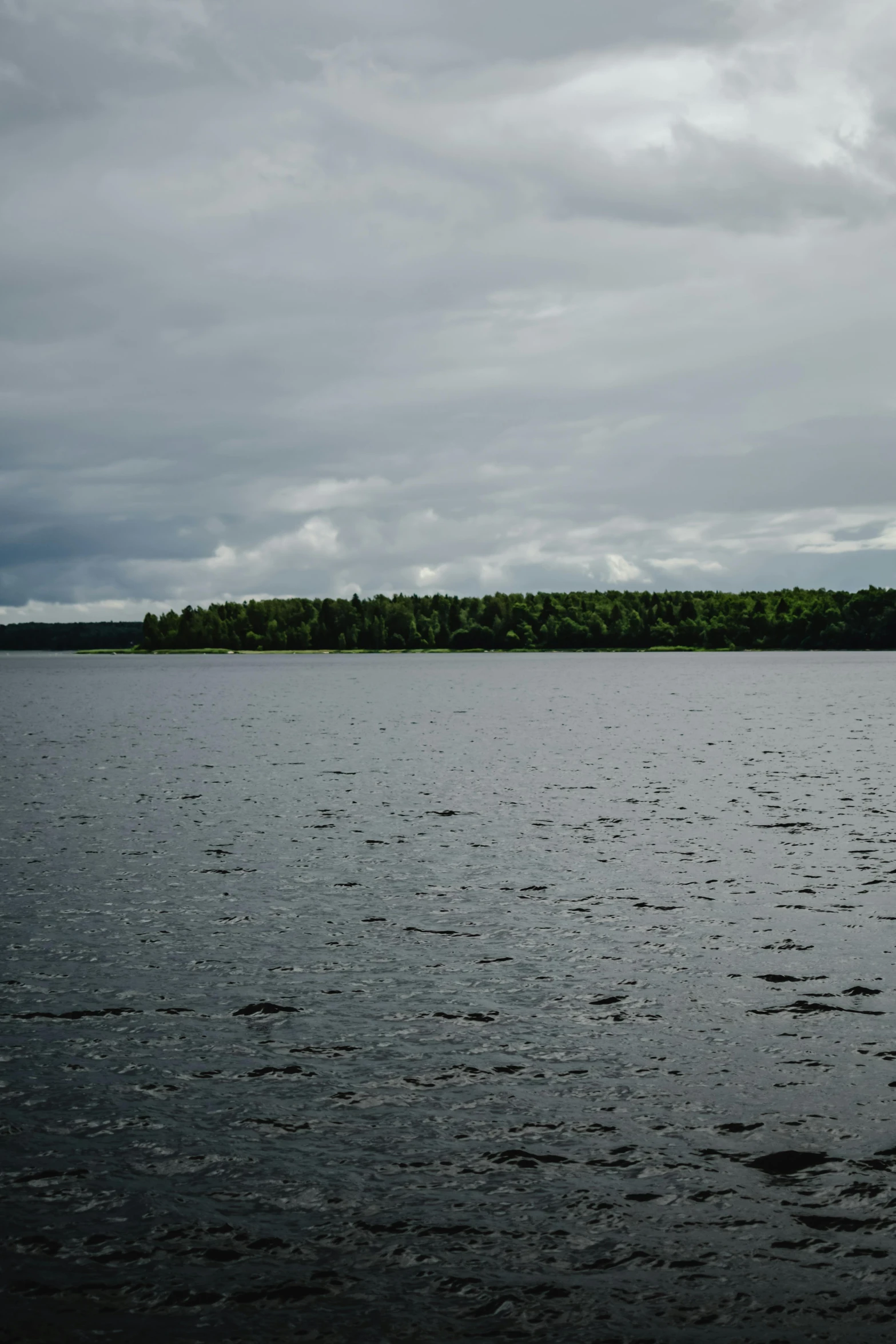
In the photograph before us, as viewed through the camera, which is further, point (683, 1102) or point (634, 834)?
point (634, 834)

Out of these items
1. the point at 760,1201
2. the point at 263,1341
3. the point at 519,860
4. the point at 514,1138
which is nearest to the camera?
the point at 263,1341

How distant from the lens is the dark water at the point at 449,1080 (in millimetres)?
10250

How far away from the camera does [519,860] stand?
31.9 m

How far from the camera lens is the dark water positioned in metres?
10.2

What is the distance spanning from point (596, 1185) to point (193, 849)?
23.6 m

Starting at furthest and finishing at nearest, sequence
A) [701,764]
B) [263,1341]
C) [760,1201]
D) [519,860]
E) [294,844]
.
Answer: [701,764]
[294,844]
[519,860]
[760,1201]
[263,1341]

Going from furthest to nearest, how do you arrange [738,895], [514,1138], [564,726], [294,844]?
[564,726] < [294,844] < [738,895] < [514,1138]

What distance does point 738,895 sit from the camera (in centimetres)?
2736

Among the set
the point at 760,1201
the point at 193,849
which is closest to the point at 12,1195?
the point at 760,1201

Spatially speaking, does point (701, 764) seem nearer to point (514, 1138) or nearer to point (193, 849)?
point (193, 849)

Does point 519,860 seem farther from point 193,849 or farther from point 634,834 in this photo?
point 193,849

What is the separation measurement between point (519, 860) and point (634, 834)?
20.7 feet

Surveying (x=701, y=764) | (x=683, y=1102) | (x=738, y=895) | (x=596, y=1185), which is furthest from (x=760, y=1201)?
(x=701, y=764)

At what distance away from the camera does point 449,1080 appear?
15172mm
